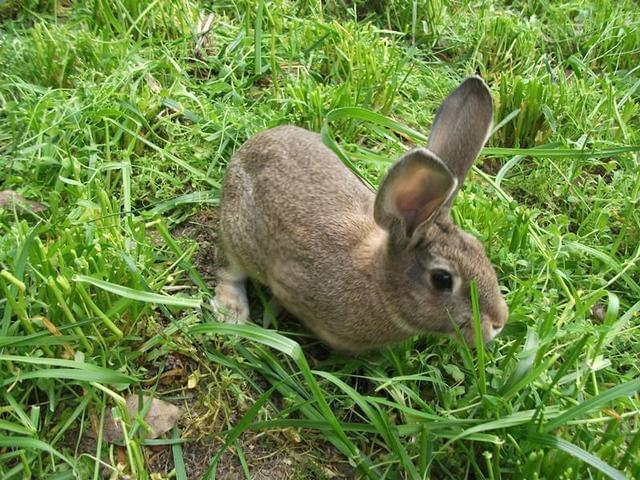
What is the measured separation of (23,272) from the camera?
10.3 ft

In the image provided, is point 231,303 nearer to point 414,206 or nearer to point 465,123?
point 414,206

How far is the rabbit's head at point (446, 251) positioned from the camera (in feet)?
11.0

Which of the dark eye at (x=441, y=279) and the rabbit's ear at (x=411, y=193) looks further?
the dark eye at (x=441, y=279)

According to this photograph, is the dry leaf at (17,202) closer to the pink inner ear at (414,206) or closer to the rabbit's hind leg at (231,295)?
the rabbit's hind leg at (231,295)

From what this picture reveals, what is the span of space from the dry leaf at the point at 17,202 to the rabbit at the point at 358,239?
107 centimetres

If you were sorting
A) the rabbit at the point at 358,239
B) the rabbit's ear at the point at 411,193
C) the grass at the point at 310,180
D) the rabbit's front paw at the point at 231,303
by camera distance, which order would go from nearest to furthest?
the rabbit's ear at the point at 411,193 < the grass at the point at 310,180 < the rabbit at the point at 358,239 < the rabbit's front paw at the point at 231,303

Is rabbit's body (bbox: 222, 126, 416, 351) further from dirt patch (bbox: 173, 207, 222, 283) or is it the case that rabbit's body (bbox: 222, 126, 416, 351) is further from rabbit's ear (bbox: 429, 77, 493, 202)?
rabbit's ear (bbox: 429, 77, 493, 202)

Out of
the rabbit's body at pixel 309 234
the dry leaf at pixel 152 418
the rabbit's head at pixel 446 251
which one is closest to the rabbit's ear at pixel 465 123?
the rabbit's head at pixel 446 251

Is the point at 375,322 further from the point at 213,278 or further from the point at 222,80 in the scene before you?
the point at 222,80

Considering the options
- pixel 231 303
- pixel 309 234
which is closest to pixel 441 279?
pixel 309 234

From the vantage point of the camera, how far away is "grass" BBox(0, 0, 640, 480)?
3102 millimetres

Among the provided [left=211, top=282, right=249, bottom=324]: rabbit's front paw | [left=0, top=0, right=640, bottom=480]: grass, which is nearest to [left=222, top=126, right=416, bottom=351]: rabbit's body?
[left=211, top=282, right=249, bottom=324]: rabbit's front paw

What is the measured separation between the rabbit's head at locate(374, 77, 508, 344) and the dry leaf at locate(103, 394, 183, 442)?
126cm

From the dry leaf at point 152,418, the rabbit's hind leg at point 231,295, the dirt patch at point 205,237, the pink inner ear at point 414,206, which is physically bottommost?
the dry leaf at point 152,418
